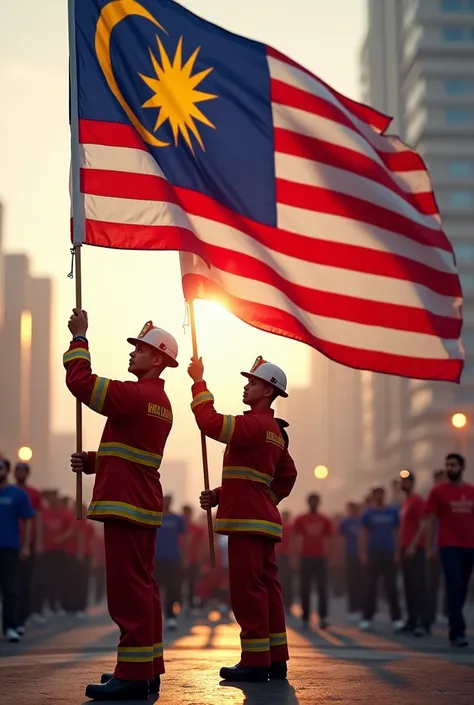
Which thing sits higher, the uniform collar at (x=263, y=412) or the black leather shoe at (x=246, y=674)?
the uniform collar at (x=263, y=412)

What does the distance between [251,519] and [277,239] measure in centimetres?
241

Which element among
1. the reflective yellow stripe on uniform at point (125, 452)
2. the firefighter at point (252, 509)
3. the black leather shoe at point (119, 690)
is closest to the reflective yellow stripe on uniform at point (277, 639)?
the firefighter at point (252, 509)

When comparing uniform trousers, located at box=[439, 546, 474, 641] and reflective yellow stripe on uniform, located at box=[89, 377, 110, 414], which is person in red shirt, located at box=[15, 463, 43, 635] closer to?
uniform trousers, located at box=[439, 546, 474, 641]

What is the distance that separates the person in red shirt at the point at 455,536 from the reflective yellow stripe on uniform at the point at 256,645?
5.04m

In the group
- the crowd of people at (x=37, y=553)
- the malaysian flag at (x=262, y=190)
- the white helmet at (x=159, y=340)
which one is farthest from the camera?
the crowd of people at (x=37, y=553)

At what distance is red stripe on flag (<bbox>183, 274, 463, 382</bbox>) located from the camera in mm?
8914

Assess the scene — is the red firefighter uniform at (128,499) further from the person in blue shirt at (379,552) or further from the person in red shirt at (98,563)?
the person in red shirt at (98,563)

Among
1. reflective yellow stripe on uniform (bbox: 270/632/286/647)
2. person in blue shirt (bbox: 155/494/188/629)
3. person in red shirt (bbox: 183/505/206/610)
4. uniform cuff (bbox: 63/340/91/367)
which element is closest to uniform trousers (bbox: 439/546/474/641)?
reflective yellow stripe on uniform (bbox: 270/632/286/647)

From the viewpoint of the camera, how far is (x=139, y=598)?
7266mm

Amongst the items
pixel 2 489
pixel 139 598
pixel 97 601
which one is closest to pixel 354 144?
pixel 139 598

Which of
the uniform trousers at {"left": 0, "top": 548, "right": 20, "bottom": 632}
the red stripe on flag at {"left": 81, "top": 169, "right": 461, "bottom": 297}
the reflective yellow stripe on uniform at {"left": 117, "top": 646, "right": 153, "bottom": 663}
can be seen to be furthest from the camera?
the uniform trousers at {"left": 0, "top": 548, "right": 20, "bottom": 632}

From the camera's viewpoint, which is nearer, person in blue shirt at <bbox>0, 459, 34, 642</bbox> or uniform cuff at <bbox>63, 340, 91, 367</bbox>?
uniform cuff at <bbox>63, 340, 91, 367</bbox>

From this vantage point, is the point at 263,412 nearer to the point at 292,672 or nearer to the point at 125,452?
the point at 125,452

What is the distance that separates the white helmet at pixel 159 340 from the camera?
7676mm
